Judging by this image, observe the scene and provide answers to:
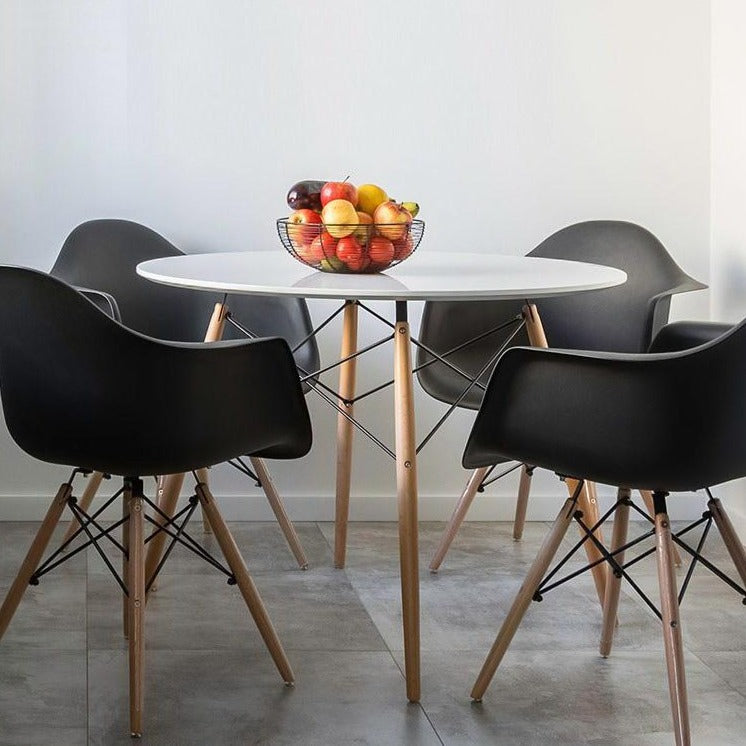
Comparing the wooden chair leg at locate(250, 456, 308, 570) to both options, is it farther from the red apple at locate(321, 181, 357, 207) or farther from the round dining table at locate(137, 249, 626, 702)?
the red apple at locate(321, 181, 357, 207)

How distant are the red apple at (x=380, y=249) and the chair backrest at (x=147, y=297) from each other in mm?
743

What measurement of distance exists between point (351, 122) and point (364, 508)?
108 cm

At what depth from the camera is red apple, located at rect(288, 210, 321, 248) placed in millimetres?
2525

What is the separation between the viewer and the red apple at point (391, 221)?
2.49m

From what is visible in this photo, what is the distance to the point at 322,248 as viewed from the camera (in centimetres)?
253

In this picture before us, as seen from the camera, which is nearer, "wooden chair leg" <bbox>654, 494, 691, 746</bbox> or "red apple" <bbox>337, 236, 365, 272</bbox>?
"wooden chair leg" <bbox>654, 494, 691, 746</bbox>

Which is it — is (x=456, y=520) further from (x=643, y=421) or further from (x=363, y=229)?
(x=643, y=421)

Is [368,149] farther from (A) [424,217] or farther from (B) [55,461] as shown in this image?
(B) [55,461]

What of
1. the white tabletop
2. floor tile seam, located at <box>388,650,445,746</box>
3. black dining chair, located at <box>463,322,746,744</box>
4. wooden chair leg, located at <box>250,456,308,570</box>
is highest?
the white tabletop

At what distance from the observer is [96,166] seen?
350cm

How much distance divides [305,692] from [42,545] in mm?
549

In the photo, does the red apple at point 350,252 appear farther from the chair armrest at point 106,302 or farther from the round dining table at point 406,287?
the chair armrest at point 106,302

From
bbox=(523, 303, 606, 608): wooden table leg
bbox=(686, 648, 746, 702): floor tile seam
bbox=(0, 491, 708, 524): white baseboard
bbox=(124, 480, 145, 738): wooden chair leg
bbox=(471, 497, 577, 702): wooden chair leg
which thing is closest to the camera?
bbox=(124, 480, 145, 738): wooden chair leg

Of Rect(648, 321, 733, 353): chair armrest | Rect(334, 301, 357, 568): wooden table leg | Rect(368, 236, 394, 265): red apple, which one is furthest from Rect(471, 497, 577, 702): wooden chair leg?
Rect(334, 301, 357, 568): wooden table leg
